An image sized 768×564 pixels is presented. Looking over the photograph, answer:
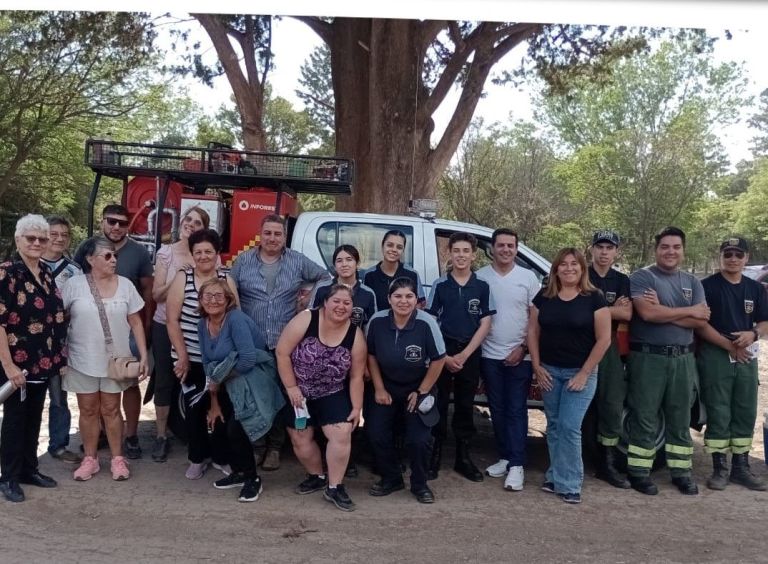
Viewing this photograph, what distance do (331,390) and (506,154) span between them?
18.3 meters

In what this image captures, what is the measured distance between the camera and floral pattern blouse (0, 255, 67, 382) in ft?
13.1

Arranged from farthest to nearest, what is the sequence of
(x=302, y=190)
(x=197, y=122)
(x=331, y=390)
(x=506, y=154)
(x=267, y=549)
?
(x=197, y=122) → (x=506, y=154) → (x=302, y=190) → (x=331, y=390) → (x=267, y=549)

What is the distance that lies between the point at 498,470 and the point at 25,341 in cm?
332

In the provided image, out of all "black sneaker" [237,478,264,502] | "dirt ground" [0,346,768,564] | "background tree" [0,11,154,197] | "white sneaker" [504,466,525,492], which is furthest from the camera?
"background tree" [0,11,154,197]

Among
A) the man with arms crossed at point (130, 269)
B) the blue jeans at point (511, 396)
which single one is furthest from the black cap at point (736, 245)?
the man with arms crossed at point (130, 269)

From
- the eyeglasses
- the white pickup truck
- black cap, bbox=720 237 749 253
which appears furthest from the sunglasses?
black cap, bbox=720 237 749 253

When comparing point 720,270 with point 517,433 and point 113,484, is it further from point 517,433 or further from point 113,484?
point 113,484

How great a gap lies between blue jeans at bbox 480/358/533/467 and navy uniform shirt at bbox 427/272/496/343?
0.32 metres

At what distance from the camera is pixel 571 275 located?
430 cm

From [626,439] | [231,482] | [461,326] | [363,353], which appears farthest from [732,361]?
[231,482]

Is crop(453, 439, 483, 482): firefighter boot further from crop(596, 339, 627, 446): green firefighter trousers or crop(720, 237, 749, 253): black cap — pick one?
crop(720, 237, 749, 253): black cap

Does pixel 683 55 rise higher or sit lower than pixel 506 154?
higher

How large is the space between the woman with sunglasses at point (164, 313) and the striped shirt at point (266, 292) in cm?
43

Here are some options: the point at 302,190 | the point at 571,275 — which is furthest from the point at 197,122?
the point at 571,275
